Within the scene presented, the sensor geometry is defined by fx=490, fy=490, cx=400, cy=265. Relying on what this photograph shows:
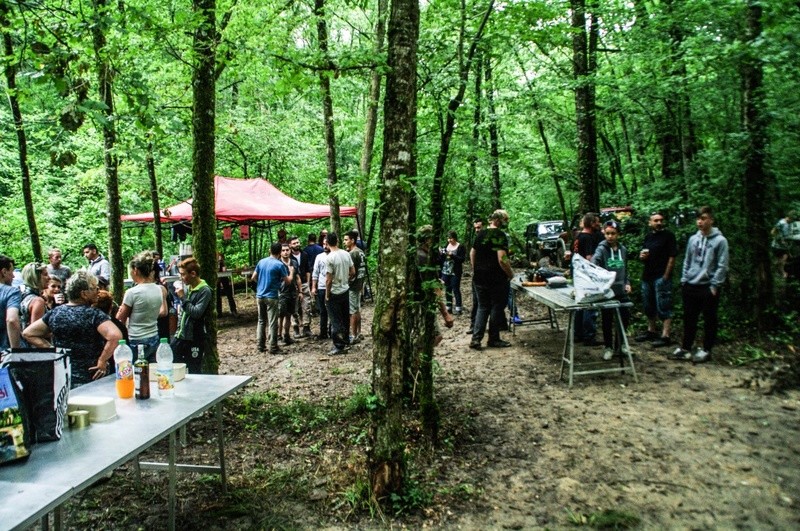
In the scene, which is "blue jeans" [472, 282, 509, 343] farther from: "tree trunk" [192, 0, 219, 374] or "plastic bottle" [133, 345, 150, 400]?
"plastic bottle" [133, 345, 150, 400]

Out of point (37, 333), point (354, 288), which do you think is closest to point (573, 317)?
point (354, 288)

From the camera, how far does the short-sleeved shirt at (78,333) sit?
4305 millimetres

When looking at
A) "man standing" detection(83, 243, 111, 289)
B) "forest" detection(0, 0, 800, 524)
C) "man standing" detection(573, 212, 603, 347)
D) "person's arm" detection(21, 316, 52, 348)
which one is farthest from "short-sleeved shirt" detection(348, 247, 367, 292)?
"man standing" detection(83, 243, 111, 289)

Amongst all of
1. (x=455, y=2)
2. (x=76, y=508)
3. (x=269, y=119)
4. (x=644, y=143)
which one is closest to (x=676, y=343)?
(x=455, y=2)

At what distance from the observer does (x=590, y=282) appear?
19.6ft

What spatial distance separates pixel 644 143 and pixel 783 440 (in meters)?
12.9

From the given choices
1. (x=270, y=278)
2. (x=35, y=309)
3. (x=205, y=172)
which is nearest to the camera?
(x=35, y=309)

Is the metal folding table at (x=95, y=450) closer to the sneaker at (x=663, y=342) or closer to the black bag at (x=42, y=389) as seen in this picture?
the black bag at (x=42, y=389)

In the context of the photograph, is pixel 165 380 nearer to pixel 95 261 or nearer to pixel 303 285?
pixel 303 285

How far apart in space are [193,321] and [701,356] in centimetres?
647

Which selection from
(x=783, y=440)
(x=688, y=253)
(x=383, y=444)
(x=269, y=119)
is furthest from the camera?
(x=269, y=119)

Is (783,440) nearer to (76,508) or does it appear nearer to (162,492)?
(162,492)

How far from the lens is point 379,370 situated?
365 centimetres

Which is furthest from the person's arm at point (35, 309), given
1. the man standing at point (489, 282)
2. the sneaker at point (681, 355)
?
the sneaker at point (681, 355)
